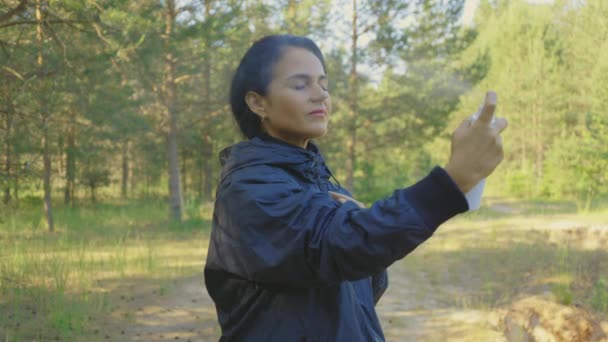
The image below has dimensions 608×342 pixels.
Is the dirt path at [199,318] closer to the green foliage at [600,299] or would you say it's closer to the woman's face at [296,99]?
the green foliage at [600,299]

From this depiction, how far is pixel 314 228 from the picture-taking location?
1.01 metres

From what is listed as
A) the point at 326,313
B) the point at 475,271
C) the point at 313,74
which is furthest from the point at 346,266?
the point at 475,271

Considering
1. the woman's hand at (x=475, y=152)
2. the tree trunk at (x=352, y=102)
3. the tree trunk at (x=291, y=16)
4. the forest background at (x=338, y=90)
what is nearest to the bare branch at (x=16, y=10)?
the forest background at (x=338, y=90)

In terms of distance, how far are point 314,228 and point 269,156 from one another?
278mm

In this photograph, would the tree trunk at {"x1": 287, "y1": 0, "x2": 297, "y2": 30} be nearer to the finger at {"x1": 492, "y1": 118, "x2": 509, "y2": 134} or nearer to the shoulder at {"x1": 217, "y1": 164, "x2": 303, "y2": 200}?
the shoulder at {"x1": 217, "y1": 164, "x2": 303, "y2": 200}

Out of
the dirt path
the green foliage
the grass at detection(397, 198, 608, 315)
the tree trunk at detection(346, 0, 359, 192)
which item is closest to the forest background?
the tree trunk at detection(346, 0, 359, 192)

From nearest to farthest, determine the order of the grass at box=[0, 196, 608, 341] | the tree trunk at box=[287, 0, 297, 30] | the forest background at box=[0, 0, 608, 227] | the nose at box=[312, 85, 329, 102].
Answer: the nose at box=[312, 85, 329, 102], the grass at box=[0, 196, 608, 341], the forest background at box=[0, 0, 608, 227], the tree trunk at box=[287, 0, 297, 30]

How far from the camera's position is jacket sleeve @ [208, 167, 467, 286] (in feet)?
3.05

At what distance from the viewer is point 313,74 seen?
137 cm

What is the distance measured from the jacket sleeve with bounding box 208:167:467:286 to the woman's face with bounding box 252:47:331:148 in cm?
22

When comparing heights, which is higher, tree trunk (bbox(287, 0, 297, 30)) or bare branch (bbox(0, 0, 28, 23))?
tree trunk (bbox(287, 0, 297, 30))

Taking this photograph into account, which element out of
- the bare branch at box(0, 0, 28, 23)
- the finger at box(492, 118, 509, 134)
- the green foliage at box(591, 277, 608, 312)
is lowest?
the green foliage at box(591, 277, 608, 312)

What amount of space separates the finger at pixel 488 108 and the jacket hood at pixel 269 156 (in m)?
0.46

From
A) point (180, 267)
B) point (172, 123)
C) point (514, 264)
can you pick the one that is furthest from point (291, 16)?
point (514, 264)
